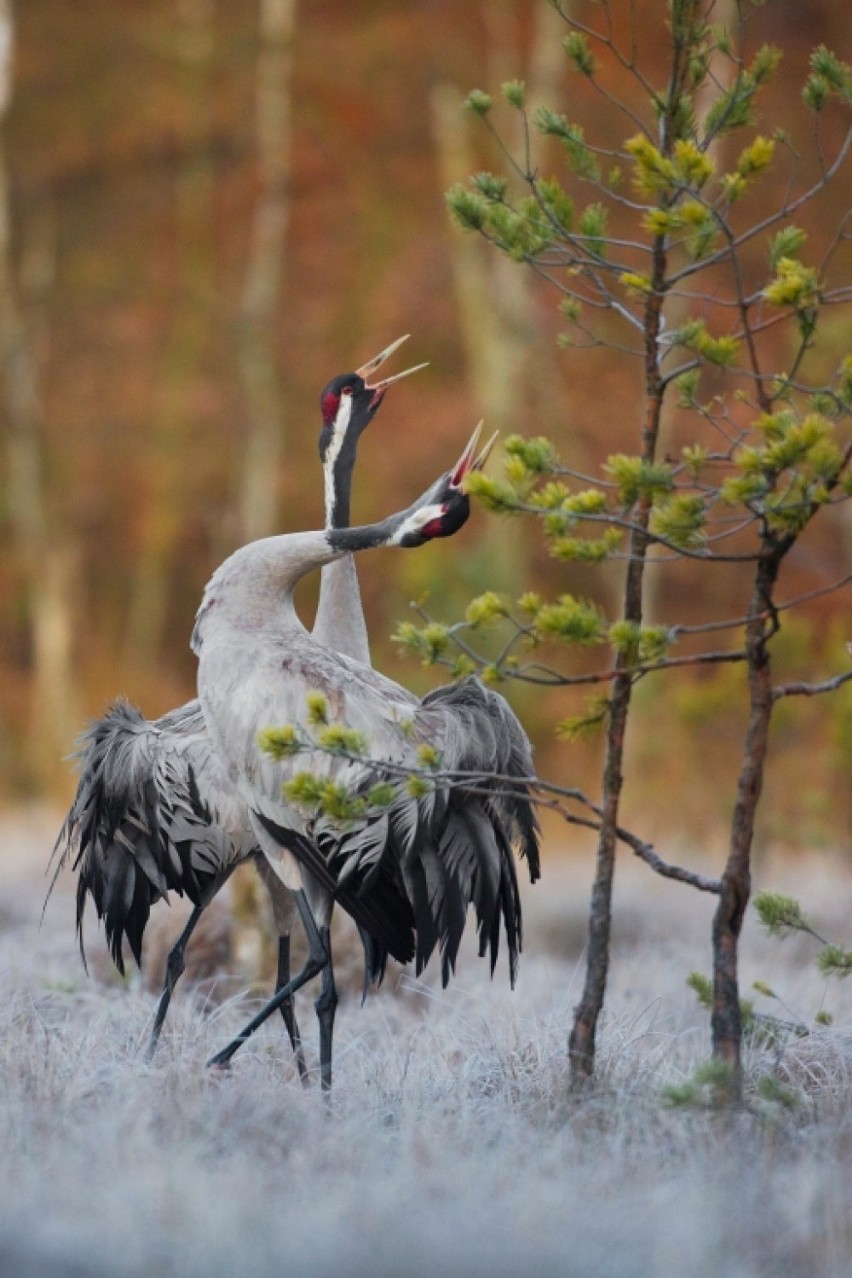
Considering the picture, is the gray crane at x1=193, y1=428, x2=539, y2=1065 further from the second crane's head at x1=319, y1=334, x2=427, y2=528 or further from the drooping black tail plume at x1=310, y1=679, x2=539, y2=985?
the second crane's head at x1=319, y1=334, x2=427, y2=528

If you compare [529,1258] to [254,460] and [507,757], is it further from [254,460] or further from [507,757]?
[254,460]

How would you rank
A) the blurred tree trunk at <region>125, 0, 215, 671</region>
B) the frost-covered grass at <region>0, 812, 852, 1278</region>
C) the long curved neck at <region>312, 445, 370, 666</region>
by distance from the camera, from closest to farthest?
the frost-covered grass at <region>0, 812, 852, 1278</region>
the long curved neck at <region>312, 445, 370, 666</region>
the blurred tree trunk at <region>125, 0, 215, 671</region>

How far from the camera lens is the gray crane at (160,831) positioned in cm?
381

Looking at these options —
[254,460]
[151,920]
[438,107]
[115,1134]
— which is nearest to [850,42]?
[438,107]

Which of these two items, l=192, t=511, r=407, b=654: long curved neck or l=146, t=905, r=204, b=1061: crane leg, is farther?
l=146, t=905, r=204, b=1061: crane leg

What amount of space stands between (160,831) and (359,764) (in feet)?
2.17

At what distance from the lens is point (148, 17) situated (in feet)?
52.9

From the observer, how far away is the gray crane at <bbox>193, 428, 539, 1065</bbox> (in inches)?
139

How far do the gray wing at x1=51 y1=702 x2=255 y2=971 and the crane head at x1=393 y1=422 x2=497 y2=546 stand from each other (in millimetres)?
→ 707

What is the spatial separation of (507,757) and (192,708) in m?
0.87

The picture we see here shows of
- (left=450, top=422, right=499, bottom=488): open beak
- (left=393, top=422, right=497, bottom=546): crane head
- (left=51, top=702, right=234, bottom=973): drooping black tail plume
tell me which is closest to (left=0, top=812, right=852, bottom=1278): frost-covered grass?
(left=51, top=702, right=234, bottom=973): drooping black tail plume

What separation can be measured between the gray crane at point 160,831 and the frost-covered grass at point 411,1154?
0.71ft

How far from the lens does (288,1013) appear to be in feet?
12.8

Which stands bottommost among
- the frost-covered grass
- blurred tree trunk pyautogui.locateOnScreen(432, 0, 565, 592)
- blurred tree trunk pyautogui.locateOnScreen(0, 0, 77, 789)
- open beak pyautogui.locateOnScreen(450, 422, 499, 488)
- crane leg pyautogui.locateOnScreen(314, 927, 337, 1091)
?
the frost-covered grass
